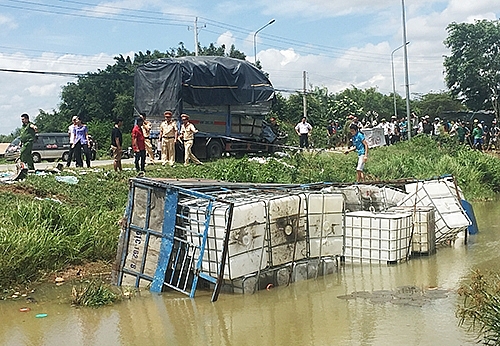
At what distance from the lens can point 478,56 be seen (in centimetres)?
4434

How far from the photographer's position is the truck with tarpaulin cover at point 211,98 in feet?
70.0

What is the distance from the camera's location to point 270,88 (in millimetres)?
24047

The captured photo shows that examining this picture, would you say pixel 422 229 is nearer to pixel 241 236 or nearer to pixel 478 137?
pixel 241 236

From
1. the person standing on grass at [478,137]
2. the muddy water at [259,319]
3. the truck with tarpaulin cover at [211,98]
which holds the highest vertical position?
the truck with tarpaulin cover at [211,98]

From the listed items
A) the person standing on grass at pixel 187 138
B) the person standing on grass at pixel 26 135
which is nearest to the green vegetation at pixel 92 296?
the person standing on grass at pixel 26 135

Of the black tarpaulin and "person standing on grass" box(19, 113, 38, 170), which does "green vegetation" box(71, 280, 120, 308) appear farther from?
the black tarpaulin

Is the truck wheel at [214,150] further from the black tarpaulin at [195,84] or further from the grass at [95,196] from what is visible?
the grass at [95,196]

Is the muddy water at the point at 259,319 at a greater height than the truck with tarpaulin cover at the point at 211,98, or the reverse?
the truck with tarpaulin cover at the point at 211,98

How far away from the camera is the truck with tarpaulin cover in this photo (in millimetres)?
21328

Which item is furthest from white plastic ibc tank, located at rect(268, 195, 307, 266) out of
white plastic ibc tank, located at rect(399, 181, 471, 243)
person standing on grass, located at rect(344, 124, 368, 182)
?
person standing on grass, located at rect(344, 124, 368, 182)

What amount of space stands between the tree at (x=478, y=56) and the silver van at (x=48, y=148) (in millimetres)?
27676

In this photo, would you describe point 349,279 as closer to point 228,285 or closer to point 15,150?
point 228,285

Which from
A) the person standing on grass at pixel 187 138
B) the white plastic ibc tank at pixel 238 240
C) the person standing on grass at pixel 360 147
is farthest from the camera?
the person standing on grass at pixel 187 138

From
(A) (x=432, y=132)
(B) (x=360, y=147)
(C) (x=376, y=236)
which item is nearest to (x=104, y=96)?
(A) (x=432, y=132)
